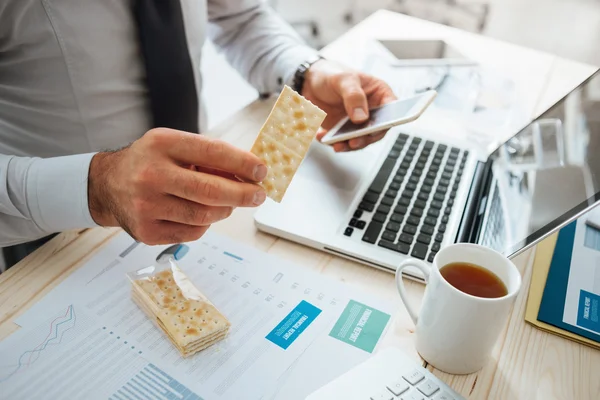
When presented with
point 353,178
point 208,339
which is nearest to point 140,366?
point 208,339

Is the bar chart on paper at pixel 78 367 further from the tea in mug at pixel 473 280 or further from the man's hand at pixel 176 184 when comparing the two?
the tea in mug at pixel 473 280

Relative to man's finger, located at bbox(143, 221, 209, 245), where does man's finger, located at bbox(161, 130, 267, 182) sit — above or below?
above

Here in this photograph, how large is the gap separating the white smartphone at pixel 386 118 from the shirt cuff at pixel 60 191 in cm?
43

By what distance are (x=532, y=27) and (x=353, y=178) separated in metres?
1.98

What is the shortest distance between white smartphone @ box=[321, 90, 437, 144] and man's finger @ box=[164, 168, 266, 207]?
34 centimetres

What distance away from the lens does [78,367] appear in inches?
23.5

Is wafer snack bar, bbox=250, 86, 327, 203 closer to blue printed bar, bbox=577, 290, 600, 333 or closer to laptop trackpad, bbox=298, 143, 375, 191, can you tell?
laptop trackpad, bbox=298, 143, 375, 191

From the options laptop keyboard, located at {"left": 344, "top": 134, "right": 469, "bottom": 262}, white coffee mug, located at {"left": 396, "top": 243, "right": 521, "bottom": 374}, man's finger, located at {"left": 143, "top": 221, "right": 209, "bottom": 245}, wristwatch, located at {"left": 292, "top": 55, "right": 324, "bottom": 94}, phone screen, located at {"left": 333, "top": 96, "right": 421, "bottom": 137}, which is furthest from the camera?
wristwatch, located at {"left": 292, "top": 55, "right": 324, "bottom": 94}

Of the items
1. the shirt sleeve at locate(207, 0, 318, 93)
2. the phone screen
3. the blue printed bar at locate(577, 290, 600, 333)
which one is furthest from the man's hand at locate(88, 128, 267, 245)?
the shirt sleeve at locate(207, 0, 318, 93)

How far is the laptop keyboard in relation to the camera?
0.79 meters

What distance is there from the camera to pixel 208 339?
2.06ft

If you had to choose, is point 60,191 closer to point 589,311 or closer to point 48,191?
point 48,191

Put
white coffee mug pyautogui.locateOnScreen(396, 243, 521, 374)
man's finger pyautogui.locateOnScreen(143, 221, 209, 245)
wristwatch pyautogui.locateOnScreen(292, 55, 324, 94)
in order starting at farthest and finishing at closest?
wristwatch pyautogui.locateOnScreen(292, 55, 324, 94), man's finger pyautogui.locateOnScreen(143, 221, 209, 245), white coffee mug pyautogui.locateOnScreen(396, 243, 521, 374)

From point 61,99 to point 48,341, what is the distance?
477 mm
